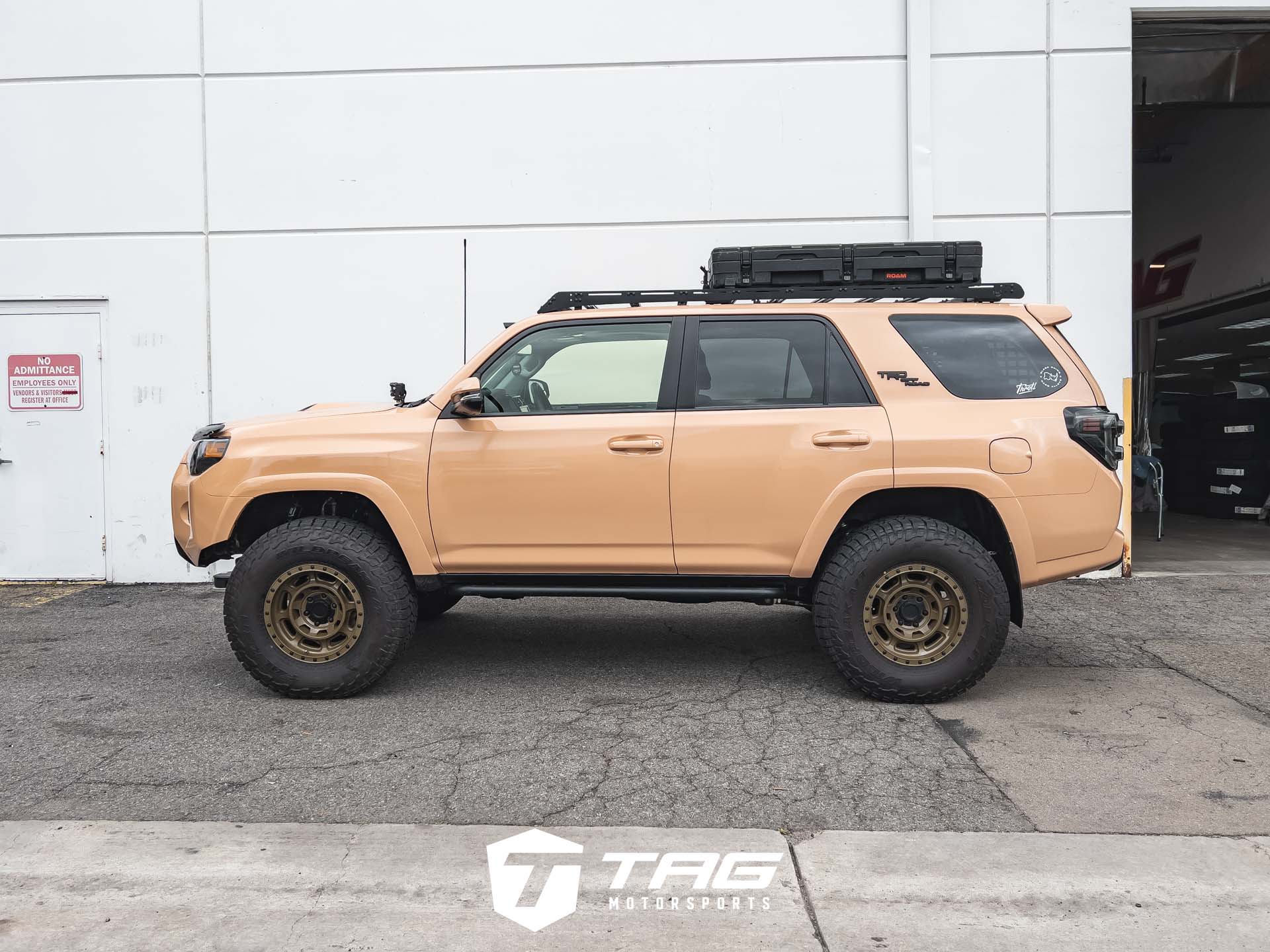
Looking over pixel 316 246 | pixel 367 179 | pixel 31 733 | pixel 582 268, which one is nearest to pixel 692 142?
pixel 582 268

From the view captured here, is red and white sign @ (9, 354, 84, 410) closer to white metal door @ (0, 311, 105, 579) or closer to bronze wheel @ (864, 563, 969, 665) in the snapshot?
white metal door @ (0, 311, 105, 579)

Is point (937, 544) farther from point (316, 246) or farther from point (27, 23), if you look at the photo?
point (27, 23)

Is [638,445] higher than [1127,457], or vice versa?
[638,445]

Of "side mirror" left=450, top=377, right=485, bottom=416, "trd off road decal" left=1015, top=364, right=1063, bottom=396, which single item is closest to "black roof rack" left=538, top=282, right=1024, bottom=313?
"trd off road decal" left=1015, top=364, right=1063, bottom=396

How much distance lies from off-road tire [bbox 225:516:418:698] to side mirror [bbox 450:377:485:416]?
0.79 metres

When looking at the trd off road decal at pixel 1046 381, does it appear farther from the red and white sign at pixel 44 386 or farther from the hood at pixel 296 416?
the red and white sign at pixel 44 386

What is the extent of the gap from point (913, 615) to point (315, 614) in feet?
9.65

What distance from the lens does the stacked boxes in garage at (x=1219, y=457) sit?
12.6 metres

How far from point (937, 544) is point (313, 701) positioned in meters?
3.18

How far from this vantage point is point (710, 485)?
4.38m

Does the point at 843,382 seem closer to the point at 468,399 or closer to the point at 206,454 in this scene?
the point at 468,399

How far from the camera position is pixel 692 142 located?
26.2 ft

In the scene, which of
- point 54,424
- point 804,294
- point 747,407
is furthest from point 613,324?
point 54,424

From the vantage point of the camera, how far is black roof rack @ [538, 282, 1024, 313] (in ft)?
14.9
